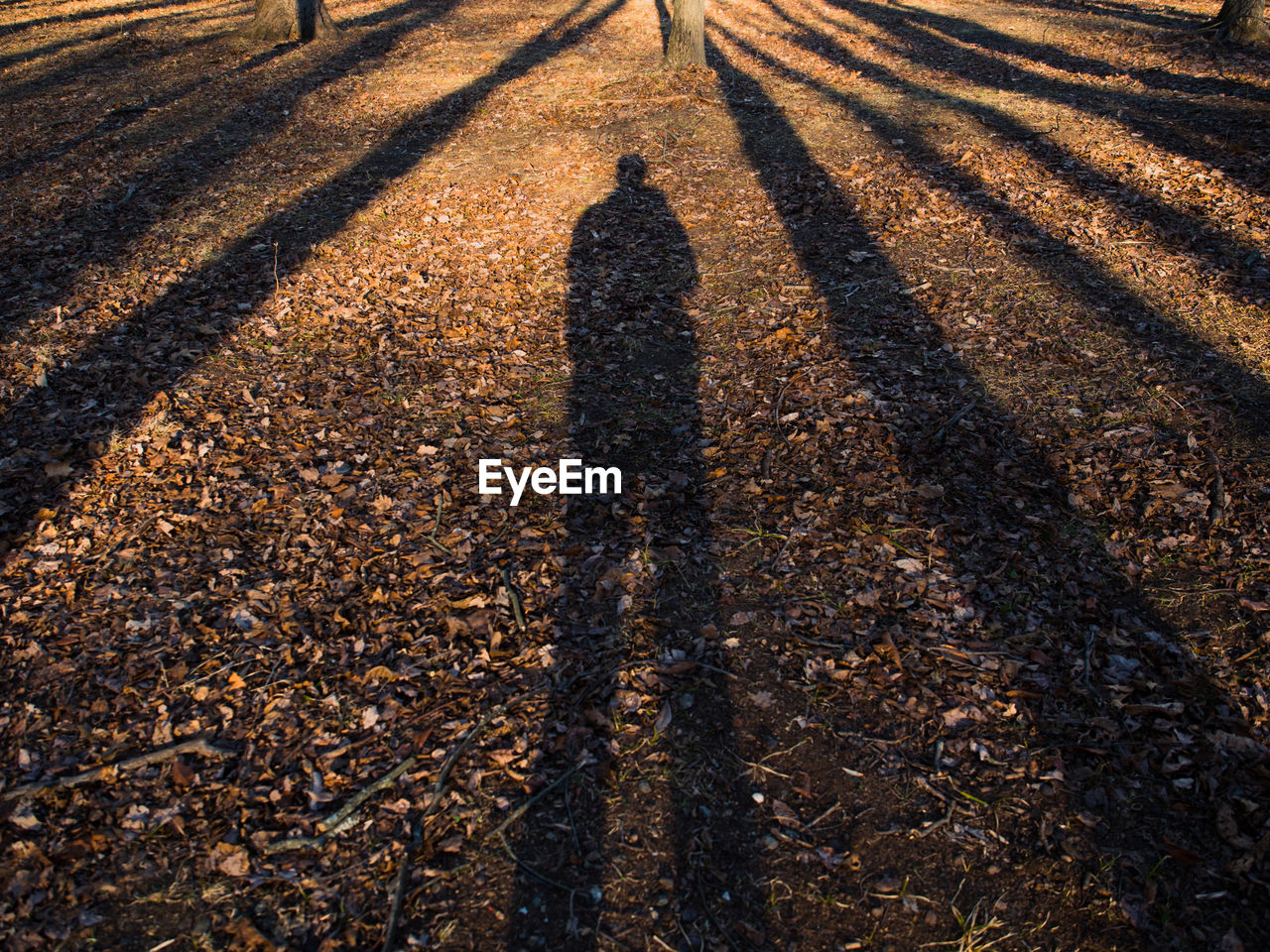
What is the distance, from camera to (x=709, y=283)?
8109 millimetres

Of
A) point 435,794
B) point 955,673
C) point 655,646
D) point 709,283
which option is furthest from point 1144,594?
point 709,283

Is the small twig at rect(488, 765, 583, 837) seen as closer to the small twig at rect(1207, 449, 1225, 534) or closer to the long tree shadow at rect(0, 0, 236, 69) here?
the small twig at rect(1207, 449, 1225, 534)

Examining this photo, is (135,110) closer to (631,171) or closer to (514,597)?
(631,171)

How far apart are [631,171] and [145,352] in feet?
22.0

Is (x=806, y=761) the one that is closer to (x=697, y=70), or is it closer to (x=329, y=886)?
(x=329, y=886)

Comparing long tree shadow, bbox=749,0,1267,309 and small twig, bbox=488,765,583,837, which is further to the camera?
long tree shadow, bbox=749,0,1267,309

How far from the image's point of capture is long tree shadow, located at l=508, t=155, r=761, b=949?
10.7ft

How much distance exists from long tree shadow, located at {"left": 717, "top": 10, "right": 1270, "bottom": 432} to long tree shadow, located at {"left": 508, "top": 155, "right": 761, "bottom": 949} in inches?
154

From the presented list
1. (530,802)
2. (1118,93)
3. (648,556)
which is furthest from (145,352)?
(1118,93)

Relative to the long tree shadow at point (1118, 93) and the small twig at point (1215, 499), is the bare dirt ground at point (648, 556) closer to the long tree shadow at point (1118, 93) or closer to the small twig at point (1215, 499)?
the small twig at point (1215, 499)

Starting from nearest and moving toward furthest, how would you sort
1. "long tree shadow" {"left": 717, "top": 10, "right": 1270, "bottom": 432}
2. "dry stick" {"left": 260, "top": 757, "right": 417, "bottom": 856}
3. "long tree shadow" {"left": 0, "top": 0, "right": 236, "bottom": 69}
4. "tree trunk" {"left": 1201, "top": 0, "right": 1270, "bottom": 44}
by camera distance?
"dry stick" {"left": 260, "top": 757, "right": 417, "bottom": 856}
"long tree shadow" {"left": 717, "top": 10, "right": 1270, "bottom": 432}
"tree trunk" {"left": 1201, "top": 0, "right": 1270, "bottom": 44}
"long tree shadow" {"left": 0, "top": 0, "right": 236, "bottom": 69}

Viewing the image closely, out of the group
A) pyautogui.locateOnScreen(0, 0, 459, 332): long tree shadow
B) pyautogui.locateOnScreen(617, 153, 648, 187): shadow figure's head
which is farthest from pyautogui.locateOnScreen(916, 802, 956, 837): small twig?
pyautogui.locateOnScreen(617, 153, 648, 187): shadow figure's head

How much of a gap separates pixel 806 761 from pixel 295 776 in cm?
244

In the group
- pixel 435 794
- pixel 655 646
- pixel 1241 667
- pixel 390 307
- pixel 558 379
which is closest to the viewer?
pixel 435 794
